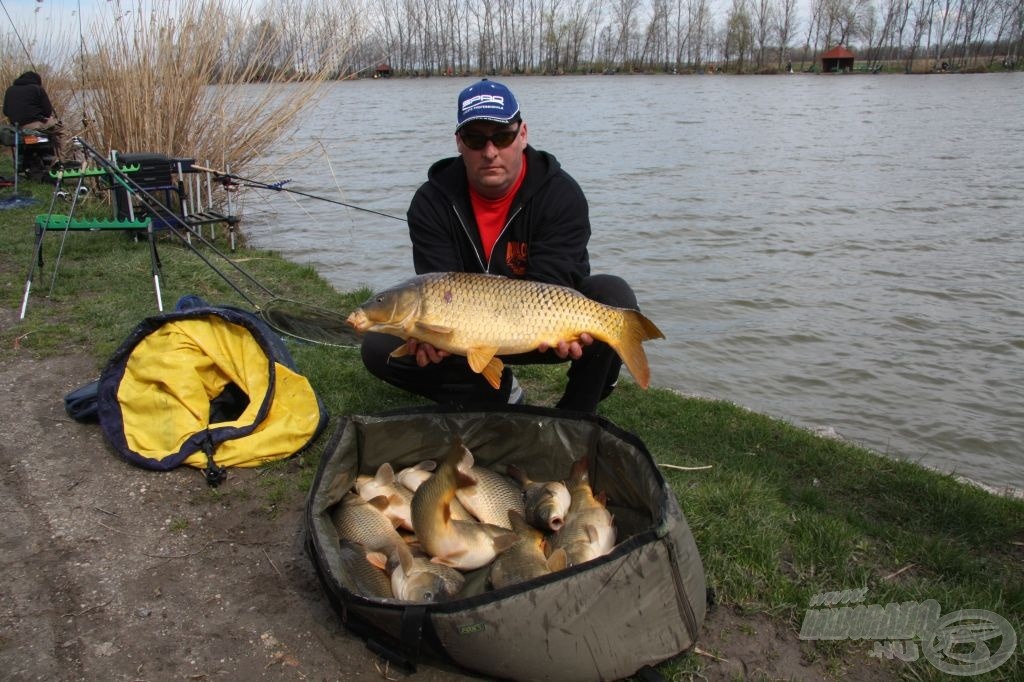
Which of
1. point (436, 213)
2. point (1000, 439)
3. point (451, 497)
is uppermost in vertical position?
point (436, 213)

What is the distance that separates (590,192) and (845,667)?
882 cm

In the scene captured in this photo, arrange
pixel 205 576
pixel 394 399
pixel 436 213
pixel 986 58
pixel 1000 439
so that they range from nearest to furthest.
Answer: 1. pixel 205 576
2. pixel 436 213
3. pixel 394 399
4. pixel 1000 439
5. pixel 986 58

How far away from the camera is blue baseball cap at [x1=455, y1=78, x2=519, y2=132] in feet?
7.86

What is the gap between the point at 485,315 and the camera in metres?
2.18

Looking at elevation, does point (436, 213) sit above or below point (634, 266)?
above

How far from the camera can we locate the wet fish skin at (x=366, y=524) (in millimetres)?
2129

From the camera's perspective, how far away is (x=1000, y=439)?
4078 mm

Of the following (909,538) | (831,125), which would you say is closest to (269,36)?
(909,538)

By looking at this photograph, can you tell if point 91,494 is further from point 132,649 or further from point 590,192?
point 590,192

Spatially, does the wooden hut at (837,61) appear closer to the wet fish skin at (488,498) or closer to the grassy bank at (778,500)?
the grassy bank at (778,500)

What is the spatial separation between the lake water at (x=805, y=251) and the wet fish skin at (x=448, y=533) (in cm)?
249

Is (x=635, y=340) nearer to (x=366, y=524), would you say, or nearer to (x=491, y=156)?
(x=491, y=156)

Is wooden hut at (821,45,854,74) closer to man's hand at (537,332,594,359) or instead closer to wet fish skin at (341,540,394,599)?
man's hand at (537,332,594,359)

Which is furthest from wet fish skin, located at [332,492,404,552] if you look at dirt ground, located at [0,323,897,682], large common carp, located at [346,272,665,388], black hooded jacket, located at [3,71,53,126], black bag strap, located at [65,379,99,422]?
black hooded jacket, located at [3,71,53,126]
